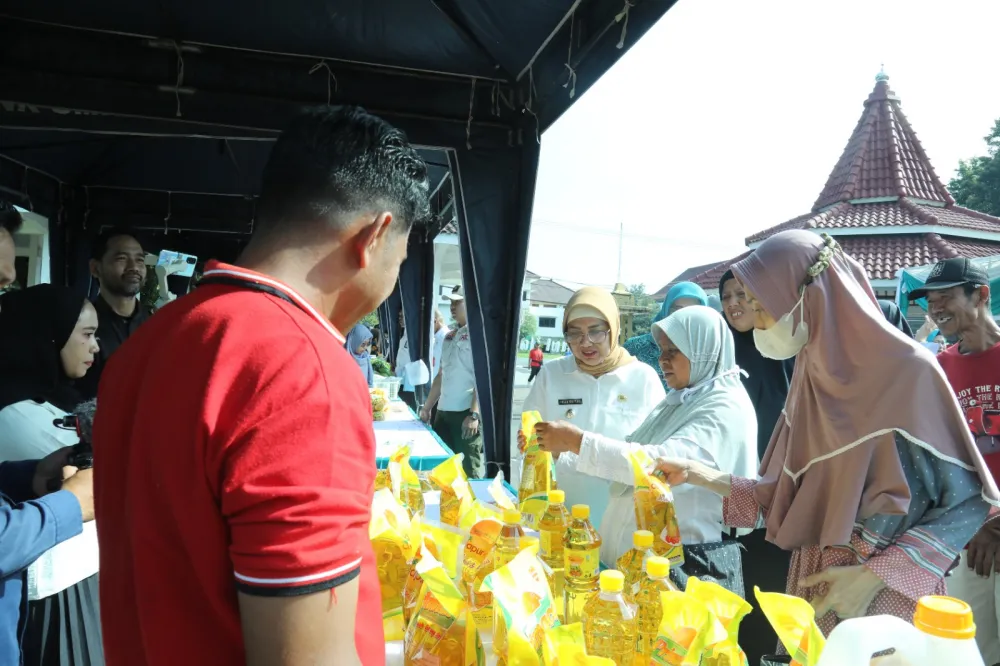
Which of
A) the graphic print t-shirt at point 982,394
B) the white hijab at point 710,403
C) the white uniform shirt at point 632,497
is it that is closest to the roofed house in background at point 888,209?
the graphic print t-shirt at point 982,394

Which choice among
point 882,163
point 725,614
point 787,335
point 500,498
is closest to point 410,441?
point 500,498

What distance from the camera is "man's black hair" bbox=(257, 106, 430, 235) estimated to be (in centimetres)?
85

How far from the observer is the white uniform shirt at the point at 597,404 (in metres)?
2.58

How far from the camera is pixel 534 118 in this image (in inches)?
123

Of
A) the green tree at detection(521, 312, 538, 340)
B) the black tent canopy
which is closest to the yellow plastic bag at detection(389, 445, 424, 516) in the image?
the black tent canopy

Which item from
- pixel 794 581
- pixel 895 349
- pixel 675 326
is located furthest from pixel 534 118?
pixel 794 581

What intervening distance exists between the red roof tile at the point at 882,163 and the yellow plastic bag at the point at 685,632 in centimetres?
1271

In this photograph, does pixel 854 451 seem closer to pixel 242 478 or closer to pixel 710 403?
pixel 710 403

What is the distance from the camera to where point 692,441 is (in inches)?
79.6

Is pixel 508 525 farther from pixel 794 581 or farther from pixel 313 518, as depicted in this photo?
pixel 313 518

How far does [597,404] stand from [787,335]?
122cm

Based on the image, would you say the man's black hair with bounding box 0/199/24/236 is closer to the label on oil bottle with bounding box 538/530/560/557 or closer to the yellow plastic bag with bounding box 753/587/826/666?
the label on oil bottle with bounding box 538/530/560/557

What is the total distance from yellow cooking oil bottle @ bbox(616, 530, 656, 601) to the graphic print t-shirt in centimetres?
223

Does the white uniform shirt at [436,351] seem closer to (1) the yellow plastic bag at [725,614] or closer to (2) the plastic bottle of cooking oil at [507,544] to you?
(2) the plastic bottle of cooking oil at [507,544]
